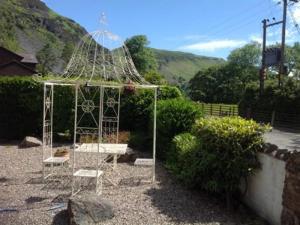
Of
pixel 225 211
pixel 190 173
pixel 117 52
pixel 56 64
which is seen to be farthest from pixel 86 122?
pixel 56 64

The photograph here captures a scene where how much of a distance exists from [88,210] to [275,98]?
20.4 m

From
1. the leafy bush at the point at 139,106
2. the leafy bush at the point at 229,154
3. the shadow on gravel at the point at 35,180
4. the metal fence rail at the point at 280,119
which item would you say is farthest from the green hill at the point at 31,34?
the leafy bush at the point at 229,154

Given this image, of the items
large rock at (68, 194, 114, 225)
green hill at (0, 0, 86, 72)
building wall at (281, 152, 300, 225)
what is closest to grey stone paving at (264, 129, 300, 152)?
building wall at (281, 152, 300, 225)

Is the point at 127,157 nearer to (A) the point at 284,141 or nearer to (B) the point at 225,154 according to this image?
(B) the point at 225,154

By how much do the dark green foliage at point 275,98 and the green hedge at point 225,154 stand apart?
16.8m

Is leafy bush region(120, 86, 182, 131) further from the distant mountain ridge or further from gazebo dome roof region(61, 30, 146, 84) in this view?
the distant mountain ridge

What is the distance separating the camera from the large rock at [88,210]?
5301mm

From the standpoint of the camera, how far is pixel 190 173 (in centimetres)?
705

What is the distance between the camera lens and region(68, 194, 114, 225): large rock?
5.30 metres

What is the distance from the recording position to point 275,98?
77.9 feet

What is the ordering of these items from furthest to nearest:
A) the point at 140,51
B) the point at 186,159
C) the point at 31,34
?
the point at 31,34 < the point at 140,51 < the point at 186,159

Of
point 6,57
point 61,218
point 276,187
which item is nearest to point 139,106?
point 61,218

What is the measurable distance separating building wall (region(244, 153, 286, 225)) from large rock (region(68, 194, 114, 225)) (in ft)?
7.96

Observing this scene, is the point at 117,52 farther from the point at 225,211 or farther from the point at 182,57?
the point at 182,57
